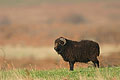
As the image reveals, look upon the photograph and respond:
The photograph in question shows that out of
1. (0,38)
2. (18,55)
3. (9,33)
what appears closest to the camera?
(18,55)

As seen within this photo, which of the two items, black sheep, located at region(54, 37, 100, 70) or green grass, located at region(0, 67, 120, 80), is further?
black sheep, located at region(54, 37, 100, 70)

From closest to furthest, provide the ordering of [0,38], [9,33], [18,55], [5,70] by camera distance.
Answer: [5,70]
[18,55]
[0,38]
[9,33]

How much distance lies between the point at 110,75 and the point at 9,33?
235 ft

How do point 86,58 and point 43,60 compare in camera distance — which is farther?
point 43,60

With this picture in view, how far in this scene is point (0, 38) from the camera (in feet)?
271

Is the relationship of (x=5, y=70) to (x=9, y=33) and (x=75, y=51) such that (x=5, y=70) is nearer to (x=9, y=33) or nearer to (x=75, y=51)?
(x=75, y=51)

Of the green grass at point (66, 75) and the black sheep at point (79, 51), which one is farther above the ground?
the black sheep at point (79, 51)

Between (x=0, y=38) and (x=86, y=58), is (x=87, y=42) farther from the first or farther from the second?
(x=0, y=38)

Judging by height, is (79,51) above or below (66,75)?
above

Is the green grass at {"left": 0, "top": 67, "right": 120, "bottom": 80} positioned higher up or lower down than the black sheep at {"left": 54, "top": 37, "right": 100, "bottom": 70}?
lower down

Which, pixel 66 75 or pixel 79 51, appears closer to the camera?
pixel 66 75

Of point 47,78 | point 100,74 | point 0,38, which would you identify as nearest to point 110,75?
point 100,74

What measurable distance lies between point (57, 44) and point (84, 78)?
185 inches

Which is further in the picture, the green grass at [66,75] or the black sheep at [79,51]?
the black sheep at [79,51]
